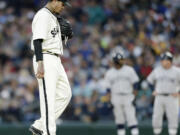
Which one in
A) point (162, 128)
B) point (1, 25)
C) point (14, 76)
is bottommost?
point (162, 128)

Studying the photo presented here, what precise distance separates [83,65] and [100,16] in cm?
215

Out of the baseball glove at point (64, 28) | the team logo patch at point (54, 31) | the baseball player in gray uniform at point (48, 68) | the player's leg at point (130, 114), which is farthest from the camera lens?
the player's leg at point (130, 114)

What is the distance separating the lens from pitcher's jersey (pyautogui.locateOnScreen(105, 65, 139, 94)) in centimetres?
1216

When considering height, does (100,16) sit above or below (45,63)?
above

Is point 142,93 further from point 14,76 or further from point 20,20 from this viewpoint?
point 20,20

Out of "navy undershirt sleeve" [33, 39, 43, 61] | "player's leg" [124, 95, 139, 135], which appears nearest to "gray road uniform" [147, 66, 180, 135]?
"player's leg" [124, 95, 139, 135]

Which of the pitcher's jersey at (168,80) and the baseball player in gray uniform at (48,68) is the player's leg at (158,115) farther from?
the baseball player in gray uniform at (48,68)

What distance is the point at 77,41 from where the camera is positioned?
15.6 meters

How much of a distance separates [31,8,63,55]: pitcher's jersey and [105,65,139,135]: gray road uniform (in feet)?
14.7

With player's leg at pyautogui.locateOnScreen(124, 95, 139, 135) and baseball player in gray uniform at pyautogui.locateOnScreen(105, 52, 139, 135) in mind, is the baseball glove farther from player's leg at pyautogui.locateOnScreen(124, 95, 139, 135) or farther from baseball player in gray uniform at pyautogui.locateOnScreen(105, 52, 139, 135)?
player's leg at pyautogui.locateOnScreen(124, 95, 139, 135)

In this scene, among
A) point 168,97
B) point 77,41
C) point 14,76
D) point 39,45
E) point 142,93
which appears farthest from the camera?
point 77,41

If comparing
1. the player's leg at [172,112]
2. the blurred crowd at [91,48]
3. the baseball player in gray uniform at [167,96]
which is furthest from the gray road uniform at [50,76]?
the blurred crowd at [91,48]

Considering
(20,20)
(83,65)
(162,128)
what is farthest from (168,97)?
(20,20)

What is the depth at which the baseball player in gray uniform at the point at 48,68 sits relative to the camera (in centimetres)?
754
